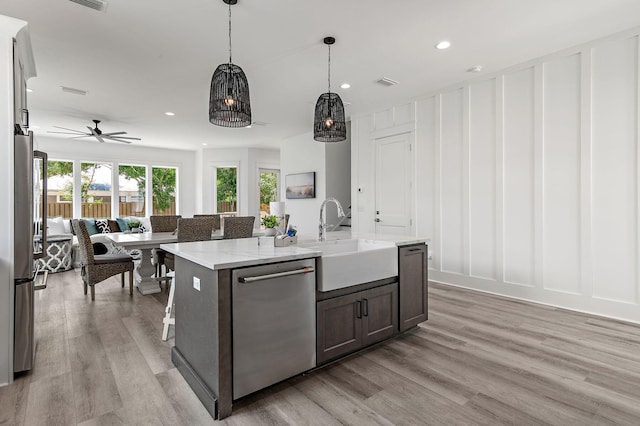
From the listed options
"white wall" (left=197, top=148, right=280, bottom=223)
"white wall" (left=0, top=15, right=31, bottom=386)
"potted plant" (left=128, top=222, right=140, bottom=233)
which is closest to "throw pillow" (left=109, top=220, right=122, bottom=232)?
"white wall" (left=197, top=148, right=280, bottom=223)

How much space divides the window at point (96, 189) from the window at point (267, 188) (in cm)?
389

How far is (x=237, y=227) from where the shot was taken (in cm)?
477

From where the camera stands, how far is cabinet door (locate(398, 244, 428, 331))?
2770 millimetres

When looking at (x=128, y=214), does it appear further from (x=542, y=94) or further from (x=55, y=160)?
(x=542, y=94)

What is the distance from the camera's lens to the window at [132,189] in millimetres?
8664

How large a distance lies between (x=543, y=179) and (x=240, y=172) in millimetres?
7442

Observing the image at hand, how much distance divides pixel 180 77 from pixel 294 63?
1.53 meters

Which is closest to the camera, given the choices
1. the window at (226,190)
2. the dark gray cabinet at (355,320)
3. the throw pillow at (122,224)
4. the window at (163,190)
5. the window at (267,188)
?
the dark gray cabinet at (355,320)

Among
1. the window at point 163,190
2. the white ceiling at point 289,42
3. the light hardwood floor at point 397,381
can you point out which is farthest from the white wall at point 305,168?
the light hardwood floor at point 397,381

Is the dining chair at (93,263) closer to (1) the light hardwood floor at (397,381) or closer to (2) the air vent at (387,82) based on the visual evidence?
(1) the light hardwood floor at (397,381)

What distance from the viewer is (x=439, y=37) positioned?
10.5 ft

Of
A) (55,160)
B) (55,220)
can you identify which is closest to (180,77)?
(55,220)

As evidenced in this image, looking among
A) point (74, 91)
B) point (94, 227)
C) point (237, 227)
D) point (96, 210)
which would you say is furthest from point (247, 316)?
point (96, 210)

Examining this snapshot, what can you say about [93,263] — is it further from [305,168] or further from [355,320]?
[305,168]
